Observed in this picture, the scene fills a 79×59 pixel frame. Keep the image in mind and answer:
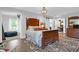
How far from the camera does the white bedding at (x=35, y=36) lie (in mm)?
1854

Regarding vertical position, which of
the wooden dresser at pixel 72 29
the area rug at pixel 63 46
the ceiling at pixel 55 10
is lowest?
the area rug at pixel 63 46

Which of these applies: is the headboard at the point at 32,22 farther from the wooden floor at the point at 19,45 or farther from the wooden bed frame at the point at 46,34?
the wooden floor at the point at 19,45

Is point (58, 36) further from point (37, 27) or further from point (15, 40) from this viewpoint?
point (15, 40)

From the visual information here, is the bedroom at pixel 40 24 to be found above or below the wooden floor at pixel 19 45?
above

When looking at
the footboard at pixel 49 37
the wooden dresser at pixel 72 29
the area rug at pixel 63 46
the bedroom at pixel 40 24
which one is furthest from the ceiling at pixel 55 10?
the area rug at pixel 63 46

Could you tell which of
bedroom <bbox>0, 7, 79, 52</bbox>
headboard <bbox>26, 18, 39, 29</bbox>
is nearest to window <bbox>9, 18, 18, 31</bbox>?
bedroom <bbox>0, 7, 79, 52</bbox>

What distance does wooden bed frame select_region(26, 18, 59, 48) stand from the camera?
6.00 feet

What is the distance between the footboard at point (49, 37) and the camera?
1.85m

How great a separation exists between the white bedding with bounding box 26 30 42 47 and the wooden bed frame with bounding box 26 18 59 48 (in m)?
0.07

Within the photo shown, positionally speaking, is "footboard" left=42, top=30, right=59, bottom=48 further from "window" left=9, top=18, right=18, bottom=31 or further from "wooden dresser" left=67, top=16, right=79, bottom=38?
"window" left=9, top=18, right=18, bottom=31

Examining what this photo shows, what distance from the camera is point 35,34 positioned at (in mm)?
1864
